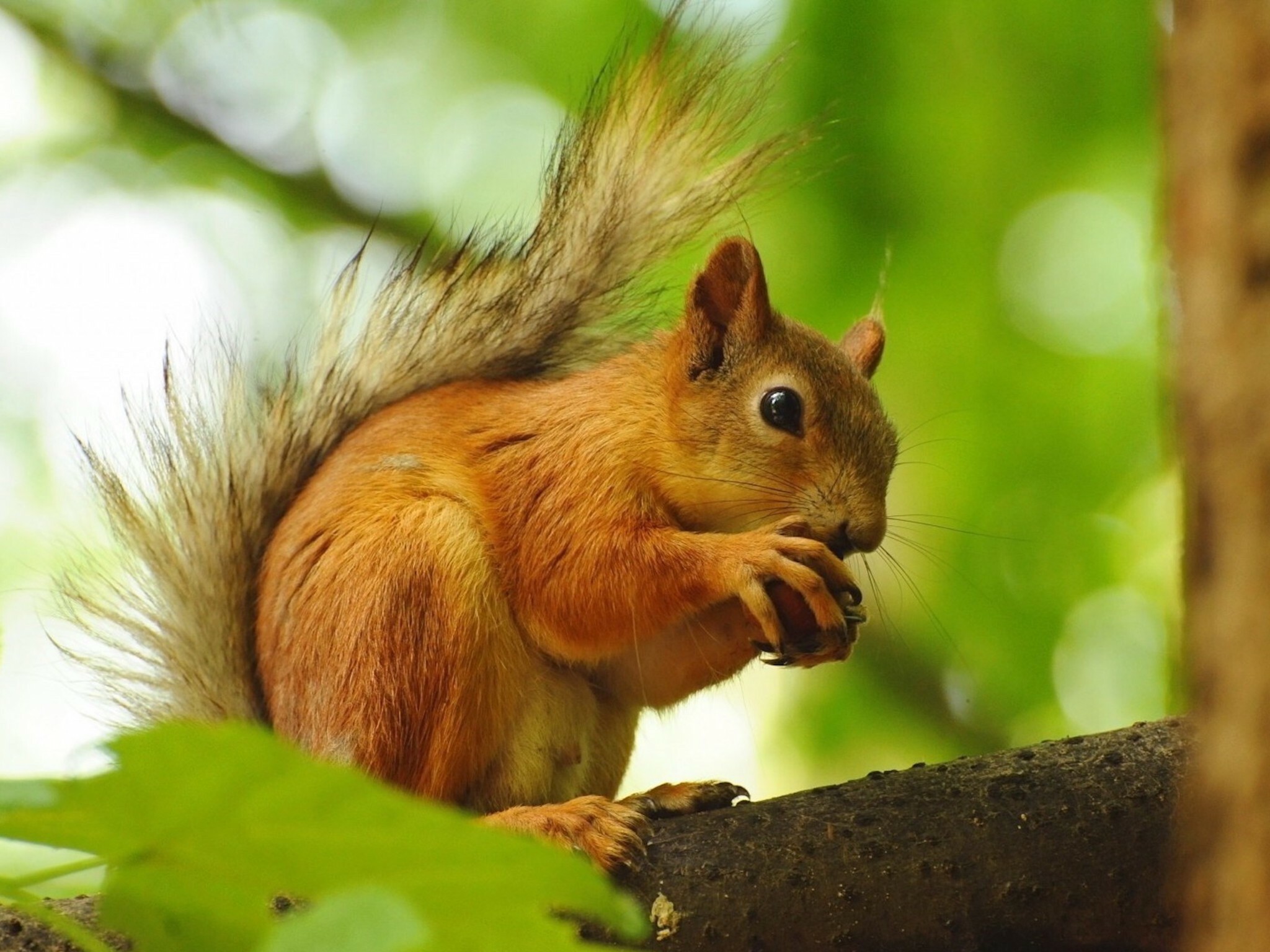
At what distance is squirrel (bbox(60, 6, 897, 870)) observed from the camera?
2.54 m

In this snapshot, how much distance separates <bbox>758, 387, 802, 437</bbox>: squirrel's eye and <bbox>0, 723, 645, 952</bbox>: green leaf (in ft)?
6.91

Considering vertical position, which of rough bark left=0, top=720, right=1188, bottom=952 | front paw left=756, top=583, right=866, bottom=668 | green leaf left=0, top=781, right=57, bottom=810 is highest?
front paw left=756, top=583, right=866, bottom=668

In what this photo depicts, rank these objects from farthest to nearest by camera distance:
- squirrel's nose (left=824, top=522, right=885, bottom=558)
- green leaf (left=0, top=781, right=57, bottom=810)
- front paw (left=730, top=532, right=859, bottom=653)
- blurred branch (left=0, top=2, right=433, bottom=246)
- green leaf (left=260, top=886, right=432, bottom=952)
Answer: blurred branch (left=0, top=2, right=433, bottom=246) < squirrel's nose (left=824, top=522, right=885, bottom=558) < front paw (left=730, top=532, right=859, bottom=653) < green leaf (left=0, top=781, right=57, bottom=810) < green leaf (left=260, top=886, right=432, bottom=952)

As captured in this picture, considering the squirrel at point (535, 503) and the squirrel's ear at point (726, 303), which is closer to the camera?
the squirrel at point (535, 503)

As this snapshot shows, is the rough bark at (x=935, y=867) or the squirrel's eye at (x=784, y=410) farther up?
the squirrel's eye at (x=784, y=410)

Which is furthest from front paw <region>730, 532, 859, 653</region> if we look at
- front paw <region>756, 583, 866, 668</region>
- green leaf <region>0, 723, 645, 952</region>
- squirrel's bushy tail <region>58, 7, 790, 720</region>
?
green leaf <region>0, 723, 645, 952</region>

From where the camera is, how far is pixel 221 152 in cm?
455

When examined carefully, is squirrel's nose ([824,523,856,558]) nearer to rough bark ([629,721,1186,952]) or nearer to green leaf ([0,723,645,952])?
rough bark ([629,721,1186,952])

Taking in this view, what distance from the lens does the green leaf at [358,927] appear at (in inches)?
24.0

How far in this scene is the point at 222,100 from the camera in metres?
4.66

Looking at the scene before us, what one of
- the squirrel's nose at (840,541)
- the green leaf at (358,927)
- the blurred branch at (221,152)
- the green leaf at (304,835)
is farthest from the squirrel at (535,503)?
the green leaf at (358,927)

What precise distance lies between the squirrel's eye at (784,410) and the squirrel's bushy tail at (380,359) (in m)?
0.72

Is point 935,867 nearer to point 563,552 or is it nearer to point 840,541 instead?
point 840,541

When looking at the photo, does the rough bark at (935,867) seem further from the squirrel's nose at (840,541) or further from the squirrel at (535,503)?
the squirrel's nose at (840,541)
